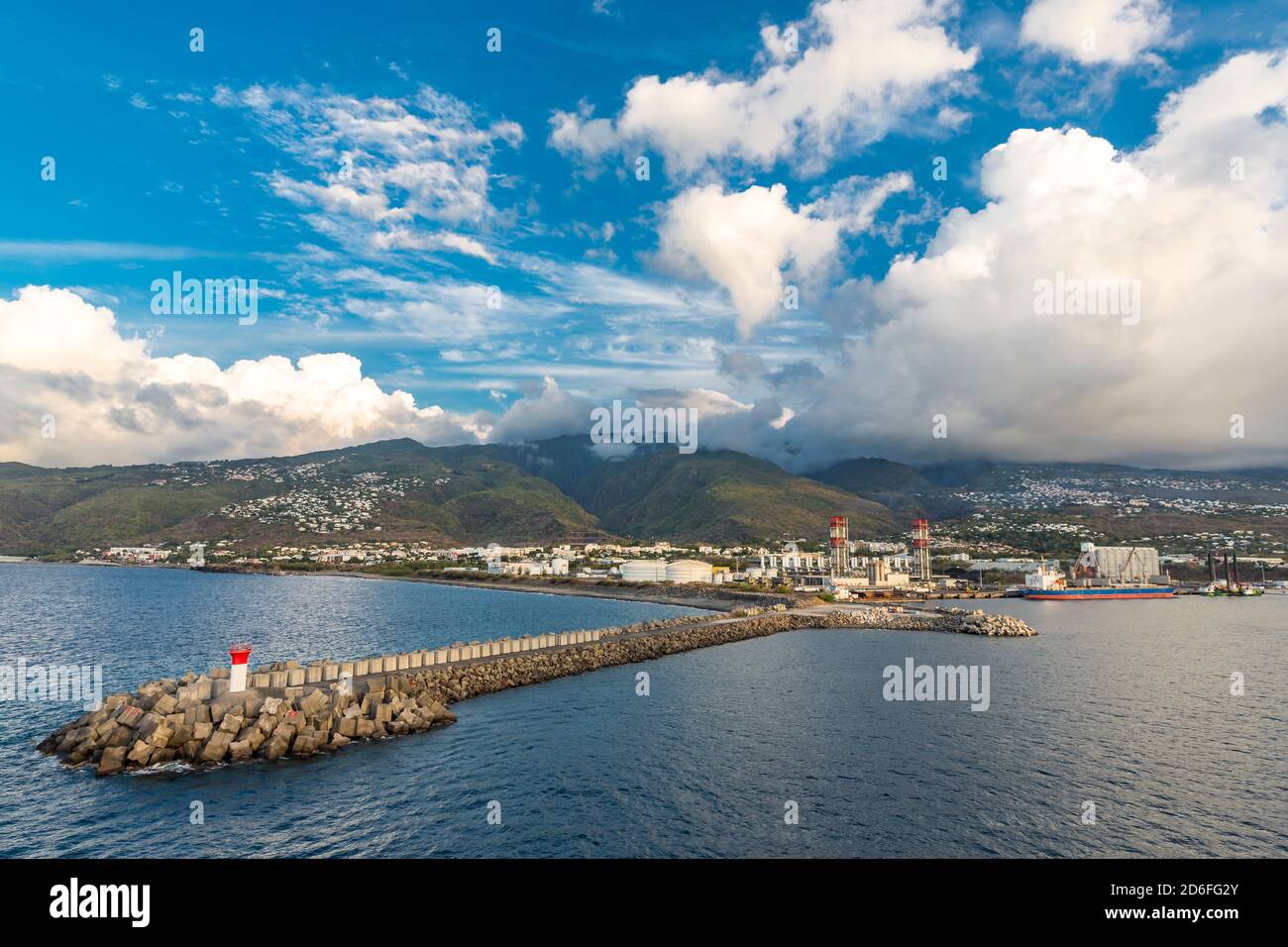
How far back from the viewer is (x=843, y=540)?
155 meters

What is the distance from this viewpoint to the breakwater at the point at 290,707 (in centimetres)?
2906

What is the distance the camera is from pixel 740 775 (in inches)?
1121

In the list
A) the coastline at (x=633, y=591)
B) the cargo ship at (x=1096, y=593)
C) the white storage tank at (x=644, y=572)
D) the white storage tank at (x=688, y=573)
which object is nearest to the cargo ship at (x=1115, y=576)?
the cargo ship at (x=1096, y=593)

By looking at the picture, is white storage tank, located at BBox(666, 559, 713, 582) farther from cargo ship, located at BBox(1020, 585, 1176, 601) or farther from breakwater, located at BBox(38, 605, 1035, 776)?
breakwater, located at BBox(38, 605, 1035, 776)

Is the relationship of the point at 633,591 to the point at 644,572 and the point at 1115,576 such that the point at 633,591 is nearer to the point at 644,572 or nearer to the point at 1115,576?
the point at 644,572

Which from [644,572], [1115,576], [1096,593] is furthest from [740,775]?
[1115,576]

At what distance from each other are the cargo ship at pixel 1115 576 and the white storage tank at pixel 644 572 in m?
87.1

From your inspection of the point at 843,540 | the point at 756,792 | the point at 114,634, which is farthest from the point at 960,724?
the point at 843,540

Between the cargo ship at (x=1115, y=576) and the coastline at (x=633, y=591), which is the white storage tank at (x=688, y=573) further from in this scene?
the cargo ship at (x=1115, y=576)

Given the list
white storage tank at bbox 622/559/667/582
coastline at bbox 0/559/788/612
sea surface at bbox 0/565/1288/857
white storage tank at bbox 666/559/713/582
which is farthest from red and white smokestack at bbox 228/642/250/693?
white storage tank at bbox 622/559/667/582
